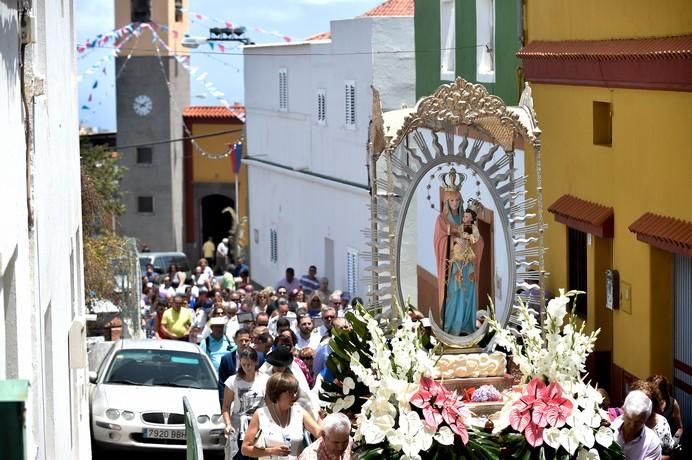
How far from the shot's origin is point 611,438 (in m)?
10.1

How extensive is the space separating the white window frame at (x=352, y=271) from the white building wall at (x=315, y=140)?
21 centimetres

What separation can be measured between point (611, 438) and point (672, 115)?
416cm

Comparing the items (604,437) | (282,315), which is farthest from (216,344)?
(604,437)

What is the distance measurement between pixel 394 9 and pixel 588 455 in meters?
19.6

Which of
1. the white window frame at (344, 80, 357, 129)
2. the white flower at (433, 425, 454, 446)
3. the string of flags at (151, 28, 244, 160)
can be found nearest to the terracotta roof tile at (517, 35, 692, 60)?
the white flower at (433, 425, 454, 446)

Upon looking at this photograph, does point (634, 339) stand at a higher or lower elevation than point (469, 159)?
lower

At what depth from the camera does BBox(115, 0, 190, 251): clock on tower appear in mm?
52250

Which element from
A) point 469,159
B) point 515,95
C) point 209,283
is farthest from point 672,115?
point 209,283

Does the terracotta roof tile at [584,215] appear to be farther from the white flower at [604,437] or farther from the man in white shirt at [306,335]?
the white flower at [604,437]

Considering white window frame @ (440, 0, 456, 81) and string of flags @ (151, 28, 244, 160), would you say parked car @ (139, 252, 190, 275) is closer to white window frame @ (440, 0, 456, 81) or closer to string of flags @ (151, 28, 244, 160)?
string of flags @ (151, 28, 244, 160)

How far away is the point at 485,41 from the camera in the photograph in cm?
2059

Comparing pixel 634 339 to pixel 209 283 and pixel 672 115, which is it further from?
pixel 209 283

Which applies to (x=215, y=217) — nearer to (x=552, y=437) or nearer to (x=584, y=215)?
(x=584, y=215)

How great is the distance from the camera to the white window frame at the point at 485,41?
2028 centimetres
